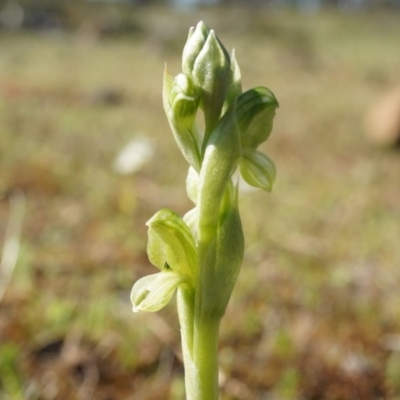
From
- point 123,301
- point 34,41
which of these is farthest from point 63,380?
point 34,41

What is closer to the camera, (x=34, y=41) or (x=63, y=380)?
(x=63, y=380)

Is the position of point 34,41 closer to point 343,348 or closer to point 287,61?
point 287,61

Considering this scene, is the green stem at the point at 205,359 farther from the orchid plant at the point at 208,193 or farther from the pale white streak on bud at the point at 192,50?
the pale white streak on bud at the point at 192,50

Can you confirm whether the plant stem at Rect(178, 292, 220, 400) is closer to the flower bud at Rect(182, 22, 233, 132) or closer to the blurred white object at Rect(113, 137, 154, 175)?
the flower bud at Rect(182, 22, 233, 132)

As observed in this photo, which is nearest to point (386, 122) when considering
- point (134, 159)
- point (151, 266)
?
point (134, 159)

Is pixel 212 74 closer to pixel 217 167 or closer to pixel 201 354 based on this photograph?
pixel 217 167

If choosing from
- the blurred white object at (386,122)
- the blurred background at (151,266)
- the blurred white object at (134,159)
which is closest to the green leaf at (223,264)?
the blurred background at (151,266)

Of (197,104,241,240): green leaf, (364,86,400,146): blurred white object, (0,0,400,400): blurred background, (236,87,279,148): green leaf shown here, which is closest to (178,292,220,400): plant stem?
(197,104,241,240): green leaf
